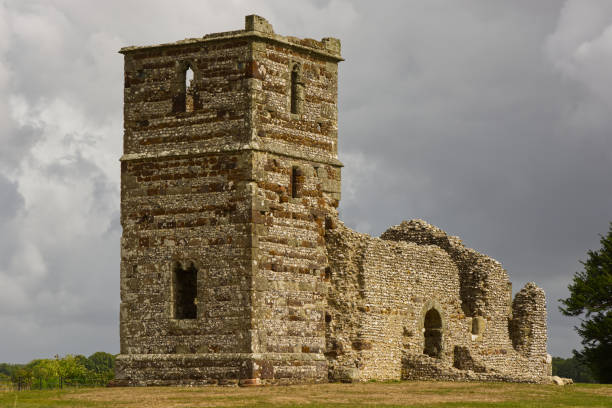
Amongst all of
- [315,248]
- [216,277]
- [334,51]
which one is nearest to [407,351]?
[315,248]

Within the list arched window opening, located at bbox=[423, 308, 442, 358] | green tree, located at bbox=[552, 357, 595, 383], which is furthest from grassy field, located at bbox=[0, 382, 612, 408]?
green tree, located at bbox=[552, 357, 595, 383]

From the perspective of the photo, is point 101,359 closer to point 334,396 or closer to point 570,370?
point 570,370

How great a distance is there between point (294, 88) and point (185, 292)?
577cm

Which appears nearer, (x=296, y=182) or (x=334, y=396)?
(x=334, y=396)

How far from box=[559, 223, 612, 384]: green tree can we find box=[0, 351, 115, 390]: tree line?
1645 centimetres

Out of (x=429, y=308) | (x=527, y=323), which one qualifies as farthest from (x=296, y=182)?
(x=527, y=323)

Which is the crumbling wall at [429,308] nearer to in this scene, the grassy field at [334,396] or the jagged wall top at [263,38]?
the grassy field at [334,396]

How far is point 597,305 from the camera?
42000 millimetres

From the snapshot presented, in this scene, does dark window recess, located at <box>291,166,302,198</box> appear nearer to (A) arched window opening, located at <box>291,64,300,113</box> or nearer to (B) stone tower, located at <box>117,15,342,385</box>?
(B) stone tower, located at <box>117,15,342,385</box>

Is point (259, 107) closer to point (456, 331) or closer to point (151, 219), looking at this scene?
point (151, 219)

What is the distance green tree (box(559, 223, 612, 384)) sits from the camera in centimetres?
4166

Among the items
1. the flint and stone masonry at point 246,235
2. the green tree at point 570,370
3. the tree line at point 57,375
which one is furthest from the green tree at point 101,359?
the flint and stone masonry at point 246,235

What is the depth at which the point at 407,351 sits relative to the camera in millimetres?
31438

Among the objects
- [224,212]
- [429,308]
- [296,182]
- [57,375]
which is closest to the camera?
[224,212]
